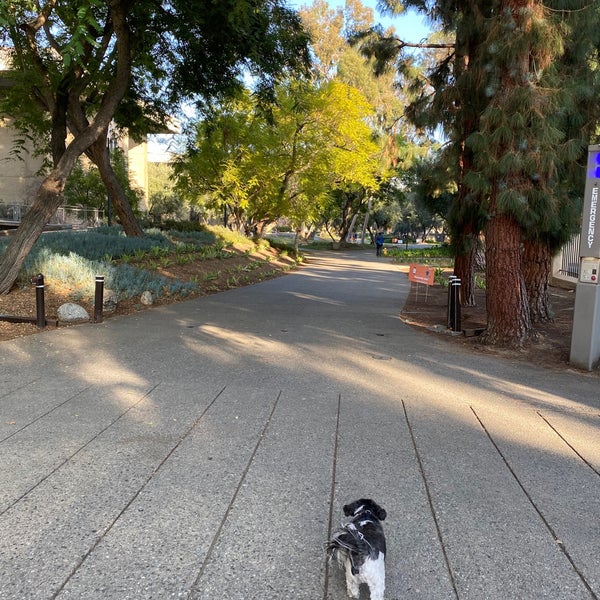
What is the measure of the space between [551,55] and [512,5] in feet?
3.04

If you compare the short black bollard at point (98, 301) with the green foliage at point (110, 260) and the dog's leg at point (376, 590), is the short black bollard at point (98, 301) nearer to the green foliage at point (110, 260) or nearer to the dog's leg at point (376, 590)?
the green foliage at point (110, 260)

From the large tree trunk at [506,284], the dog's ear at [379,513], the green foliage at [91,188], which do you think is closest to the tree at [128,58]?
the large tree trunk at [506,284]

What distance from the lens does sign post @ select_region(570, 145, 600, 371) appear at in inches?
261

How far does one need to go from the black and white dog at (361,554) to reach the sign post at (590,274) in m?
5.32

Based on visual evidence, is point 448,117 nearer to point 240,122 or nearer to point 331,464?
point 331,464

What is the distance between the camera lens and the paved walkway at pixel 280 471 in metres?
2.61

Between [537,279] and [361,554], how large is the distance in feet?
29.3

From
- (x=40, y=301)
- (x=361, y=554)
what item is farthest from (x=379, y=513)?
(x=40, y=301)

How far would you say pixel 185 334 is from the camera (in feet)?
27.2

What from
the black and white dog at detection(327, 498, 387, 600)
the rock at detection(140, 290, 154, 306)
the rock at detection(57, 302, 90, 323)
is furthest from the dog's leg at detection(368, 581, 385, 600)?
the rock at detection(140, 290, 154, 306)

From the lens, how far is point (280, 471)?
12.1 feet

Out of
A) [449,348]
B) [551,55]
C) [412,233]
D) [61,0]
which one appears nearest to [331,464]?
[449,348]

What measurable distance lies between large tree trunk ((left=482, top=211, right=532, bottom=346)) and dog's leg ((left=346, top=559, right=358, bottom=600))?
6320mm

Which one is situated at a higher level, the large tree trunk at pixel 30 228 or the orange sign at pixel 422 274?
the large tree trunk at pixel 30 228
